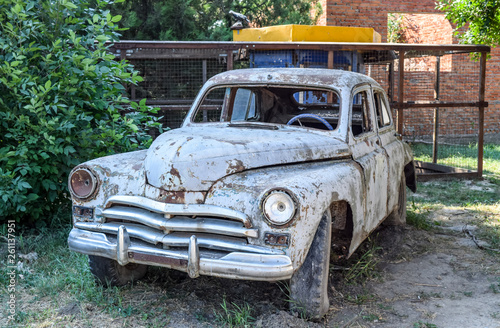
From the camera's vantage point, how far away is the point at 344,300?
11.8 ft

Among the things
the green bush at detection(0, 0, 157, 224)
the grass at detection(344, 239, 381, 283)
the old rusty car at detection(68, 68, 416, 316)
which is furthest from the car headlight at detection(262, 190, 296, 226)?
the green bush at detection(0, 0, 157, 224)

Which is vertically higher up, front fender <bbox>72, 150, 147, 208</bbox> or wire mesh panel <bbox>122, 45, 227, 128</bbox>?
wire mesh panel <bbox>122, 45, 227, 128</bbox>

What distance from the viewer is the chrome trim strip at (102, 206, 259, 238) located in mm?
2873

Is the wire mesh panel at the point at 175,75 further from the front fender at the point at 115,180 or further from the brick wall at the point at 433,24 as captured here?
the brick wall at the point at 433,24

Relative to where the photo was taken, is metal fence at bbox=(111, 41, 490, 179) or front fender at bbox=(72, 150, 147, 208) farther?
metal fence at bbox=(111, 41, 490, 179)

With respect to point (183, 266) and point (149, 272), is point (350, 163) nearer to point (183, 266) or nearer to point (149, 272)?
point (183, 266)

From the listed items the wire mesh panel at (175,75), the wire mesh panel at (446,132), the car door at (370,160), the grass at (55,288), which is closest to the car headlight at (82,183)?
the grass at (55,288)

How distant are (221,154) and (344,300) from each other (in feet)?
4.52

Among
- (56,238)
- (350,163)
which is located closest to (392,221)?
(350,163)

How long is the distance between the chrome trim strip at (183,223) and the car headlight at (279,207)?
0.12 m

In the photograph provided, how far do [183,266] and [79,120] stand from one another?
247 cm

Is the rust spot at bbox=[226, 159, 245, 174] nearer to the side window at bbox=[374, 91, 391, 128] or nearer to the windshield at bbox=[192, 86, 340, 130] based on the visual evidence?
the windshield at bbox=[192, 86, 340, 130]

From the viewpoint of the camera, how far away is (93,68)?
448 centimetres

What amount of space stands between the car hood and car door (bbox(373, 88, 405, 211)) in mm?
1056
